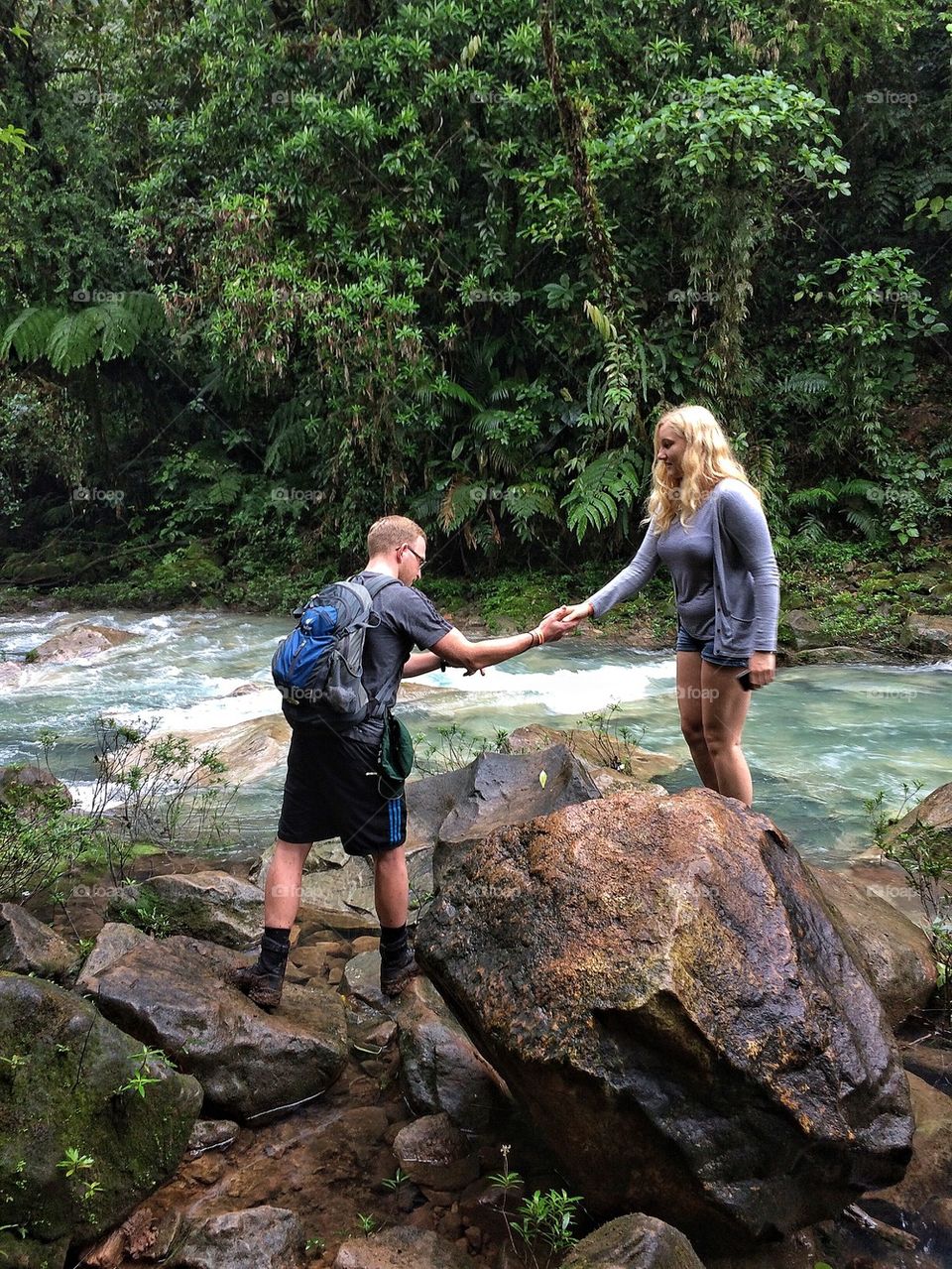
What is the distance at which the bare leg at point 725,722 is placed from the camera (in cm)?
379

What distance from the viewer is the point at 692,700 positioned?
3982 millimetres

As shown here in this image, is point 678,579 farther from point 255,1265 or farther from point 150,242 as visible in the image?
point 150,242

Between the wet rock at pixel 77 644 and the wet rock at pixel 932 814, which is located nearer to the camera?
the wet rock at pixel 932 814

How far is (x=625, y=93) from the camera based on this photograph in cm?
1296

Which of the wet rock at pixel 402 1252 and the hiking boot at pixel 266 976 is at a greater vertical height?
the hiking boot at pixel 266 976

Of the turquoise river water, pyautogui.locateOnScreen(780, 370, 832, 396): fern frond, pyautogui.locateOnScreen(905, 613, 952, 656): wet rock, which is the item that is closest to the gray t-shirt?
the turquoise river water

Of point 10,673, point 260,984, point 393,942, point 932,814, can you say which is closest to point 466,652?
point 393,942

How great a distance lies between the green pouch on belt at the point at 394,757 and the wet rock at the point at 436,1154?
3.66 feet

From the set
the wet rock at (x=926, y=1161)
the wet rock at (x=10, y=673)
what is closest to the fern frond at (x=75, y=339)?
the wet rock at (x=10, y=673)

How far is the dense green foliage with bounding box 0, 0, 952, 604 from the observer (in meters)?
12.4

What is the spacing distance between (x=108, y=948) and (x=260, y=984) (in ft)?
2.16

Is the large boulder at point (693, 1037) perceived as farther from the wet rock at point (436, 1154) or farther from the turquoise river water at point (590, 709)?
the turquoise river water at point (590, 709)

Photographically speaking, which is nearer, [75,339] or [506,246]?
[506,246]

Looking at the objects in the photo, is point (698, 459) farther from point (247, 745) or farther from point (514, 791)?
point (247, 745)
